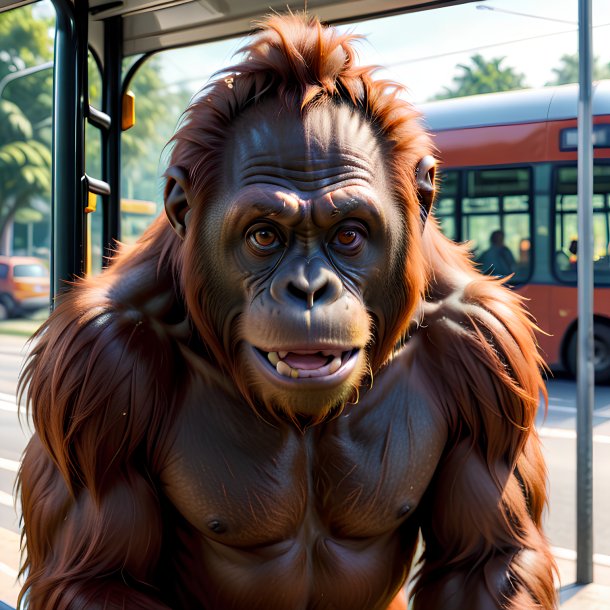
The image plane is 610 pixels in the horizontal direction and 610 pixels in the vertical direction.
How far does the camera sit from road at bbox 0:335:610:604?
2.56 m

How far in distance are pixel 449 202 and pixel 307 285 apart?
6.78 metres

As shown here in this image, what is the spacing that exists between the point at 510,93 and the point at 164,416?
678 cm

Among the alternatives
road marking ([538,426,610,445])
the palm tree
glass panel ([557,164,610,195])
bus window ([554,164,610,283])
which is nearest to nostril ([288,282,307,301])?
road marking ([538,426,610,445])

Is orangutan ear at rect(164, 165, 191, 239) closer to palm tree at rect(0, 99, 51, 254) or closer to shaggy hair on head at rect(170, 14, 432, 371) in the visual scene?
shaggy hair on head at rect(170, 14, 432, 371)

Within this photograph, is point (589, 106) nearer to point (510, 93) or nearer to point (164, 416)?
point (164, 416)

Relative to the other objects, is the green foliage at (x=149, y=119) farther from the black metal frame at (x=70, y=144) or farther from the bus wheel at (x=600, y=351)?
the black metal frame at (x=70, y=144)

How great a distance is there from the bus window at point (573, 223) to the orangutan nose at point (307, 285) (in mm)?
6080

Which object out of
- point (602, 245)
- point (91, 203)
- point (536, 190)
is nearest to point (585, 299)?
point (91, 203)

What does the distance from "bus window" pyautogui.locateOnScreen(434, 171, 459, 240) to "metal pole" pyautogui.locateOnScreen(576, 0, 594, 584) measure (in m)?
4.76

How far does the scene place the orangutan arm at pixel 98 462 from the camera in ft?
3.62

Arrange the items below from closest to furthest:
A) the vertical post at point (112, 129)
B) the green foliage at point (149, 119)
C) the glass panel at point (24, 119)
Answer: the vertical post at point (112, 129) < the glass panel at point (24, 119) < the green foliage at point (149, 119)

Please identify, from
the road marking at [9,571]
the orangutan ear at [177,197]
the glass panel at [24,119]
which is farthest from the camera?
the glass panel at [24,119]

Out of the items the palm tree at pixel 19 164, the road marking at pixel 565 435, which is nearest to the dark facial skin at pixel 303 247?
the road marking at pixel 565 435

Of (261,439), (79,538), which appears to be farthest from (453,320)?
(79,538)
